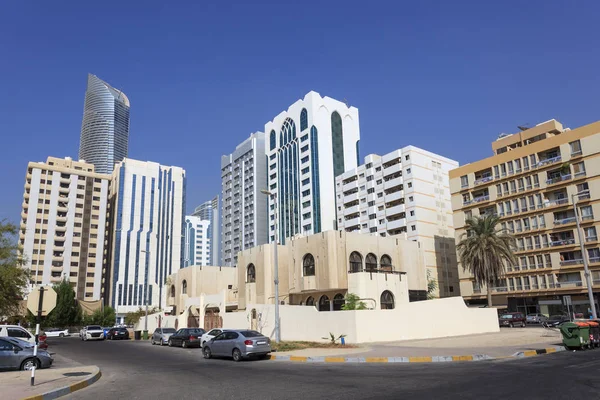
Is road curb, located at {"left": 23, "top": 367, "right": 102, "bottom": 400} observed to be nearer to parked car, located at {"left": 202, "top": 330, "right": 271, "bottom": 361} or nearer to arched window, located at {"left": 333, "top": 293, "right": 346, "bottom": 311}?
parked car, located at {"left": 202, "top": 330, "right": 271, "bottom": 361}

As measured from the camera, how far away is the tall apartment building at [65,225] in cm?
11219

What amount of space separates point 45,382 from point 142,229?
458 ft

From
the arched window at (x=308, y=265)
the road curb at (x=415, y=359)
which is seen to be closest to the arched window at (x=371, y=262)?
the arched window at (x=308, y=265)

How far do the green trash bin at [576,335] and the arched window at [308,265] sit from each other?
23435 millimetres

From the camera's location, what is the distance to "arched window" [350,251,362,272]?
1646 inches

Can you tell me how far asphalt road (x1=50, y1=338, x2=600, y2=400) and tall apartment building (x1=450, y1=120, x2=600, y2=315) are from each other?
150 feet

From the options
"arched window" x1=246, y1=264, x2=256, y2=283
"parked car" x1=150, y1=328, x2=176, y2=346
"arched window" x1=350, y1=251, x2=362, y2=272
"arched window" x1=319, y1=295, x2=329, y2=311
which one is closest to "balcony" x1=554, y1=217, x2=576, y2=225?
"arched window" x1=350, y1=251, x2=362, y2=272

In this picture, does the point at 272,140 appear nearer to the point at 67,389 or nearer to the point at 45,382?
the point at 45,382

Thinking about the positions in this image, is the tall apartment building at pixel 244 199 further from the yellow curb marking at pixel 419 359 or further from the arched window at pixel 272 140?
the yellow curb marking at pixel 419 359

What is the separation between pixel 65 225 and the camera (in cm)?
11619

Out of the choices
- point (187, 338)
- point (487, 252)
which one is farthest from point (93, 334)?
point (487, 252)

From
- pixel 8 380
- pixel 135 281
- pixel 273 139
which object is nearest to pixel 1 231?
pixel 8 380

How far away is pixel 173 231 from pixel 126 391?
15335 cm

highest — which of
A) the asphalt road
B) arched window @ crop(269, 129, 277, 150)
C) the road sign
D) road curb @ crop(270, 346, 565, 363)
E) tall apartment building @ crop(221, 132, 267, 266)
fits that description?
arched window @ crop(269, 129, 277, 150)
